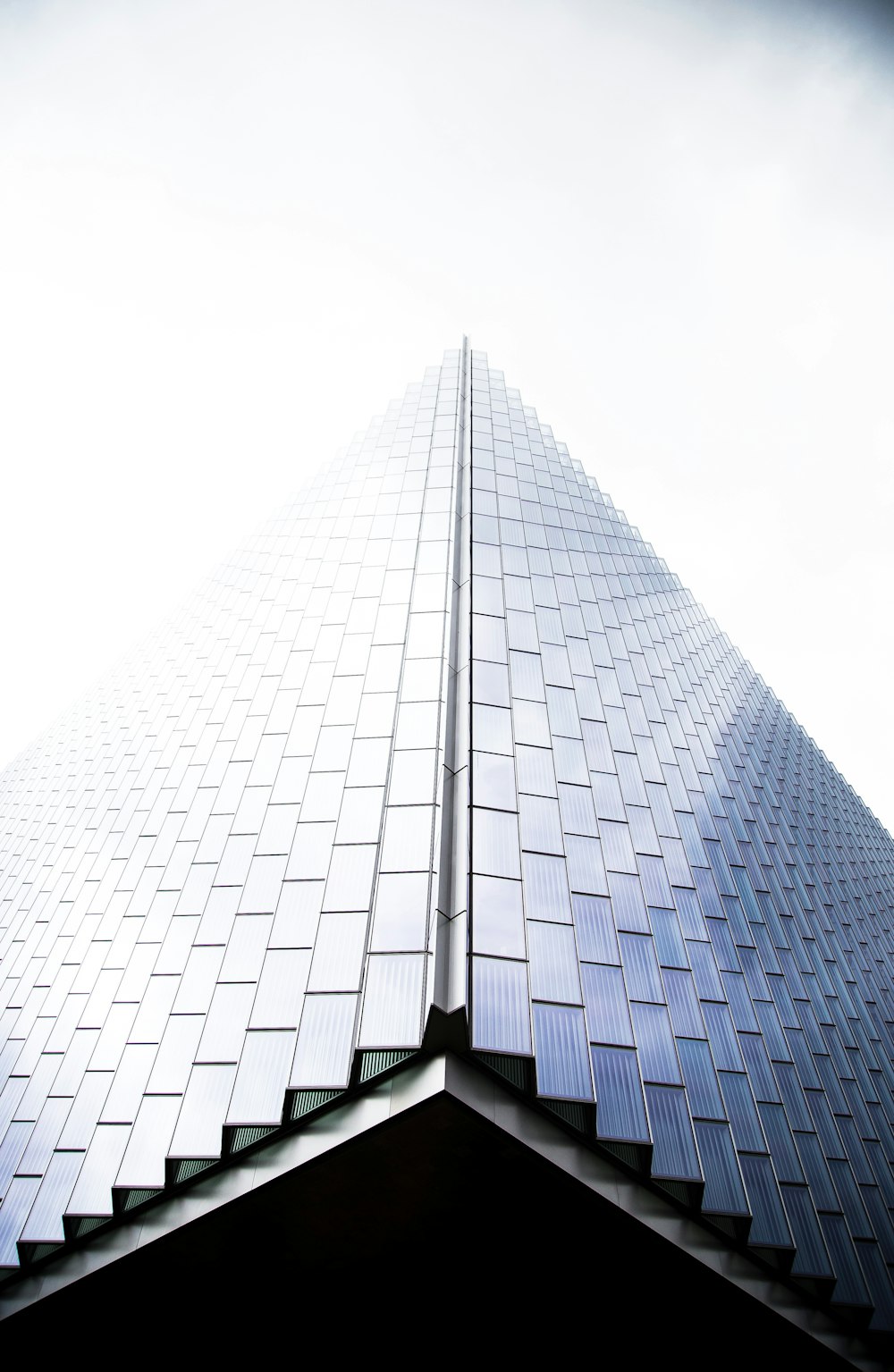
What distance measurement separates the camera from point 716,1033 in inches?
605

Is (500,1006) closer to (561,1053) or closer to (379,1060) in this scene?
(561,1053)

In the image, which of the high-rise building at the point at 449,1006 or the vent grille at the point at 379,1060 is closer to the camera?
the vent grille at the point at 379,1060

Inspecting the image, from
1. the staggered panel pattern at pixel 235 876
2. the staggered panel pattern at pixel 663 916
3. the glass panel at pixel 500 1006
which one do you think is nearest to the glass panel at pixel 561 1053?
the staggered panel pattern at pixel 663 916

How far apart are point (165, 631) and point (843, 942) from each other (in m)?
33.6

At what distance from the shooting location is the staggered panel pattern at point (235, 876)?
519 inches

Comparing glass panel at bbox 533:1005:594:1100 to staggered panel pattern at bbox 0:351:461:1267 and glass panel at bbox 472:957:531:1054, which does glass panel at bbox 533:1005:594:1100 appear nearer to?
glass panel at bbox 472:957:531:1054

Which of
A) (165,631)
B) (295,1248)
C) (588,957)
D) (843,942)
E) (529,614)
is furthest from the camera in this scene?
(165,631)

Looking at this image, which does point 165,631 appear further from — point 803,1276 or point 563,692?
point 803,1276

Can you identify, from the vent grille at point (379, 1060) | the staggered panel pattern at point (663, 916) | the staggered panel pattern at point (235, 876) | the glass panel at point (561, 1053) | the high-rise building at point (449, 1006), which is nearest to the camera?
the vent grille at point (379, 1060)

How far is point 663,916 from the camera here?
16859 millimetres

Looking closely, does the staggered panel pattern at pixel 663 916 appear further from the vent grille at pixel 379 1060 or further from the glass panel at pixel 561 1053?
the vent grille at pixel 379 1060

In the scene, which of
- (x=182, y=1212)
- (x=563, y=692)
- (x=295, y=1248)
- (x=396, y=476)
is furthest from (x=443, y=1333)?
(x=396, y=476)

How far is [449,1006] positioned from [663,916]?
726cm

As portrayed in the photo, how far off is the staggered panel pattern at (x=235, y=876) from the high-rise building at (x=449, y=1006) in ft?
0.34
